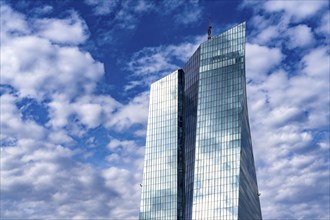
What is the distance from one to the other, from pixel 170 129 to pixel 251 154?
2891 cm

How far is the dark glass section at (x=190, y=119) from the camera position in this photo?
14688cm

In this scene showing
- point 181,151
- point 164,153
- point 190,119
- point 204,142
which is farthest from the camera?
point 164,153

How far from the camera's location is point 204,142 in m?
147

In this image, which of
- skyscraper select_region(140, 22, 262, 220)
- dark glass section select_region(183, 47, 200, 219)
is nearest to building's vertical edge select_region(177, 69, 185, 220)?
skyscraper select_region(140, 22, 262, 220)

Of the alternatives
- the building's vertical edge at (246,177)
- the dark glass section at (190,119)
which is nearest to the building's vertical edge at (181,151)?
the dark glass section at (190,119)

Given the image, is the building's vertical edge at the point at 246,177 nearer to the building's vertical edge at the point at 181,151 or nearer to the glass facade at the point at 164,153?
the building's vertical edge at the point at 181,151

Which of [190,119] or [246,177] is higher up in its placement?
[190,119]

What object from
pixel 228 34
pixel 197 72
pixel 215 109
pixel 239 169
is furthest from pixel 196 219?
pixel 228 34

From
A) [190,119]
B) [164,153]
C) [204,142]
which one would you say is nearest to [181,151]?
[164,153]

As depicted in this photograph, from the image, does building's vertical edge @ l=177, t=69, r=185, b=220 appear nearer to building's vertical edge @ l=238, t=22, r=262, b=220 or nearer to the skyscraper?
the skyscraper

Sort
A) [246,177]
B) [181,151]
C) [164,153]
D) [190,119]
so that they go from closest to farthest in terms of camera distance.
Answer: [246,177] → [190,119] → [181,151] → [164,153]

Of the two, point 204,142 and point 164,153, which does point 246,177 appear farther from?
point 164,153

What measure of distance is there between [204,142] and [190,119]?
45.8 feet

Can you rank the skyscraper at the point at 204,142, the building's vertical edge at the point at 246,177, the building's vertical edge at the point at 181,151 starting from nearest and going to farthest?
1. the building's vertical edge at the point at 246,177
2. the skyscraper at the point at 204,142
3. the building's vertical edge at the point at 181,151
